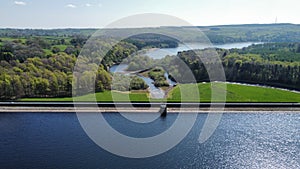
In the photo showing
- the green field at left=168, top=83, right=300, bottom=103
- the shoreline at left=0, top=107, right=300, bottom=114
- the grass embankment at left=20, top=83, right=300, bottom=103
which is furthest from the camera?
the green field at left=168, top=83, right=300, bottom=103

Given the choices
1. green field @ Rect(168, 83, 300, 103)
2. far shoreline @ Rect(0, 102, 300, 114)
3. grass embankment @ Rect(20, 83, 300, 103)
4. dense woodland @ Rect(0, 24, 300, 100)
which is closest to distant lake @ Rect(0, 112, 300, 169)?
far shoreline @ Rect(0, 102, 300, 114)

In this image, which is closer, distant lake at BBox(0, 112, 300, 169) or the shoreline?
distant lake at BBox(0, 112, 300, 169)

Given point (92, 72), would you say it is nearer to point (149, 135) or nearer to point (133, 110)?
point (133, 110)

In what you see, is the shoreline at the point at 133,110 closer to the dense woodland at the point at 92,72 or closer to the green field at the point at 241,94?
the green field at the point at 241,94

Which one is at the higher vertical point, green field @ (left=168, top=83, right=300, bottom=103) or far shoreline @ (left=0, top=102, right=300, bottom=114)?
green field @ (left=168, top=83, right=300, bottom=103)

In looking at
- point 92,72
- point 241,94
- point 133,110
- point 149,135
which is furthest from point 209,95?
point 92,72

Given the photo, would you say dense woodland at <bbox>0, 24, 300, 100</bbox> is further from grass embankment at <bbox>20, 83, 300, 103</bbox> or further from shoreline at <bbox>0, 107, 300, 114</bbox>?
shoreline at <bbox>0, 107, 300, 114</bbox>

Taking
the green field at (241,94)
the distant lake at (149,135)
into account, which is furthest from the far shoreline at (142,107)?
the green field at (241,94)
